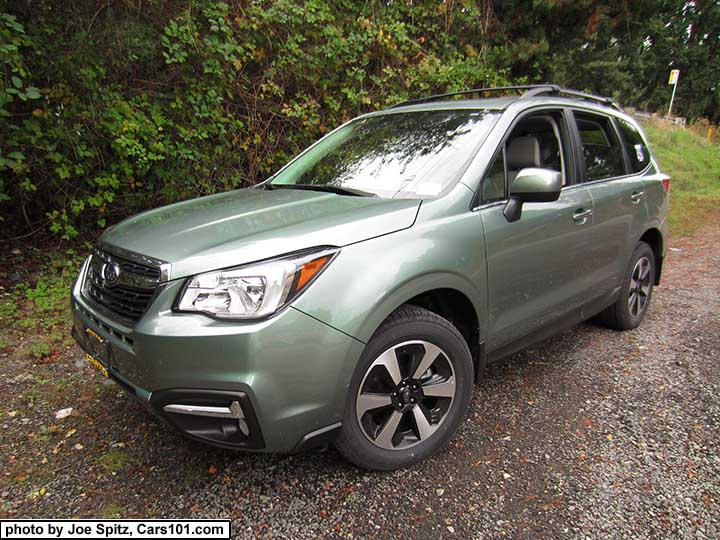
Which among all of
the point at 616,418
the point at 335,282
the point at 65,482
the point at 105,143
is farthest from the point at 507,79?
the point at 65,482

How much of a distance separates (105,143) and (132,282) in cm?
338

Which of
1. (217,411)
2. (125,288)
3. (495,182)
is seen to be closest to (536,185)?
(495,182)

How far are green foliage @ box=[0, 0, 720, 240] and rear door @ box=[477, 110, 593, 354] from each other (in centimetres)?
332

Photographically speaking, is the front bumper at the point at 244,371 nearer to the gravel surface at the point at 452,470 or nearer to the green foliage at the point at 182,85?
the gravel surface at the point at 452,470

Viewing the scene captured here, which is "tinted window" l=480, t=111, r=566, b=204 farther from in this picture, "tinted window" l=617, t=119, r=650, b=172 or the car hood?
"tinted window" l=617, t=119, r=650, b=172

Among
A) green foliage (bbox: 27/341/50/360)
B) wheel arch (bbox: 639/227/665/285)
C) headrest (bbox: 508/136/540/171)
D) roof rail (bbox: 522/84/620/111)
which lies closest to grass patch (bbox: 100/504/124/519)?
green foliage (bbox: 27/341/50/360)

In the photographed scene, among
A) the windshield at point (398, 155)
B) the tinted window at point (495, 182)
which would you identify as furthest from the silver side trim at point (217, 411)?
the tinted window at point (495, 182)

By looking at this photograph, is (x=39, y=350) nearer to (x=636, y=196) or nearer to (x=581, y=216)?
(x=581, y=216)

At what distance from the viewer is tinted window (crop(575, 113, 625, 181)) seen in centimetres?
334

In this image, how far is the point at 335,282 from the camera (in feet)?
6.31

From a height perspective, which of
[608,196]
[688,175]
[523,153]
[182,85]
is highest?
[182,85]

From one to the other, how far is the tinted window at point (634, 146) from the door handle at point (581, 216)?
97 cm

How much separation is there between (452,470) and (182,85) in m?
4.60

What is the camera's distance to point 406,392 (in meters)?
2.27
